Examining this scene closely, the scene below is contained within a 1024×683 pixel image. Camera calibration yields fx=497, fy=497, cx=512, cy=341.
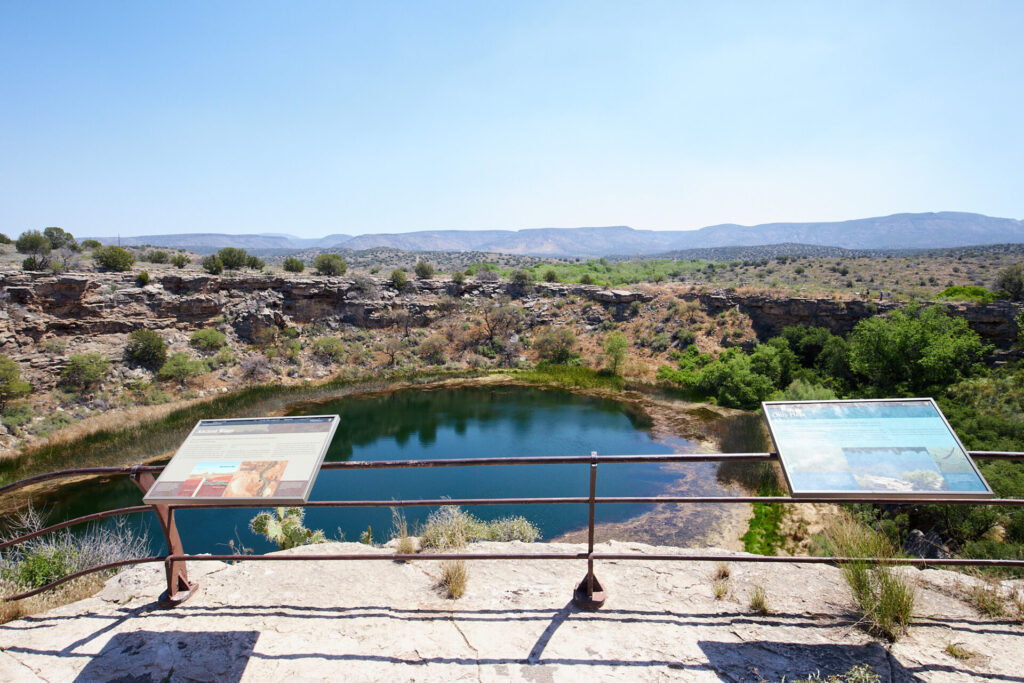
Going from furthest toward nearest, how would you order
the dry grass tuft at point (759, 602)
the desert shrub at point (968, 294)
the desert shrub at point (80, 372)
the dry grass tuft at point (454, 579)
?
the desert shrub at point (968, 294) → the desert shrub at point (80, 372) → the dry grass tuft at point (454, 579) → the dry grass tuft at point (759, 602)

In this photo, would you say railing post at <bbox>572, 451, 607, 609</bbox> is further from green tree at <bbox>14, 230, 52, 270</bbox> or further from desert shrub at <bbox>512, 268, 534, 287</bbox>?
desert shrub at <bbox>512, 268, 534, 287</bbox>

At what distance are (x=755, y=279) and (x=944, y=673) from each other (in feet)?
158

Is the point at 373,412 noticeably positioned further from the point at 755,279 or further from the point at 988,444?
the point at 755,279

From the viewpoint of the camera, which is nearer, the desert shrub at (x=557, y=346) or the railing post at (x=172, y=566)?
the railing post at (x=172, y=566)

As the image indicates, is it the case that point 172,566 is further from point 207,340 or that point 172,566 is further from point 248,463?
point 207,340

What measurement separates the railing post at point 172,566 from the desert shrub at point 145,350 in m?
26.5

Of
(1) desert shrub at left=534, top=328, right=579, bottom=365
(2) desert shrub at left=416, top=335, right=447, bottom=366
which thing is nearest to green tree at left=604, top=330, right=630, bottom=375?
(1) desert shrub at left=534, top=328, right=579, bottom=365

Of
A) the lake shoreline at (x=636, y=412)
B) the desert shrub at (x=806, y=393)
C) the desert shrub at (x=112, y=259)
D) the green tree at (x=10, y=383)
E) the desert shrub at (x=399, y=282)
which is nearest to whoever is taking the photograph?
the lake shoreline at (x=636, y=412)

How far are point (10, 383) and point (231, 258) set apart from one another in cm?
1817

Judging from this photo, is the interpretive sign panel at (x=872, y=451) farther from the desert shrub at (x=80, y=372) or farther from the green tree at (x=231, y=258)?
the green tree at (x=231, y=258)

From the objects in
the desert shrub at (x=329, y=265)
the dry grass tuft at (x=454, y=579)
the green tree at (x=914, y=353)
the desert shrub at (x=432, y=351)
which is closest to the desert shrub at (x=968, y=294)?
the green tree at (x=914, y=353)

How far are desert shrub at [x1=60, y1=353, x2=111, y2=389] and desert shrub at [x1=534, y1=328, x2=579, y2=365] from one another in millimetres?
23730

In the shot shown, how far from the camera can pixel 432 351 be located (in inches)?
1326

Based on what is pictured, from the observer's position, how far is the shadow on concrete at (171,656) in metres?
3.02
